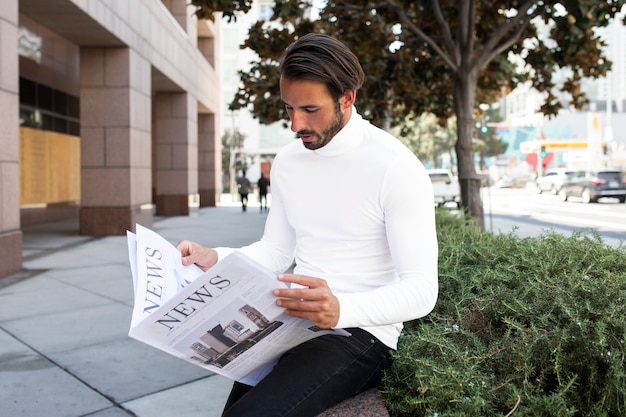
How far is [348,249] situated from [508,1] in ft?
30.1

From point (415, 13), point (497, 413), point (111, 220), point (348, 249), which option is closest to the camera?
point (497, 413)

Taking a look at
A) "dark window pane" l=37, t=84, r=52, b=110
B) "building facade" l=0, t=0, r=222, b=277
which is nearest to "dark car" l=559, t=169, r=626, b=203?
"building facade" l=0, t=0, r=222, b=277

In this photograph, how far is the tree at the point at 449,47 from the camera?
9.45 m

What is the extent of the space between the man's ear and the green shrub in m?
0.87

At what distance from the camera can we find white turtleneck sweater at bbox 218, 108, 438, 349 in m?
2.01

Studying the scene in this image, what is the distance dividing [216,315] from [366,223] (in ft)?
2.08

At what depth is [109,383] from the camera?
13.6 feet

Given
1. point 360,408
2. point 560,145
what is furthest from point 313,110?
point 560,145

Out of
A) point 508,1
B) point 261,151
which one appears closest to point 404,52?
point 508,1

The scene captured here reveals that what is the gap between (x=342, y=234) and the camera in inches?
87.7

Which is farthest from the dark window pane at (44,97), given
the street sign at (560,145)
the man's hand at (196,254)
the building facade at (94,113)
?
the street sign at (560,145)

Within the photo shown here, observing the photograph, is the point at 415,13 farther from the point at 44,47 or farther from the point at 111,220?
the point at 44,47

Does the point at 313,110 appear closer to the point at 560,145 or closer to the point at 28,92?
the point at 28,92

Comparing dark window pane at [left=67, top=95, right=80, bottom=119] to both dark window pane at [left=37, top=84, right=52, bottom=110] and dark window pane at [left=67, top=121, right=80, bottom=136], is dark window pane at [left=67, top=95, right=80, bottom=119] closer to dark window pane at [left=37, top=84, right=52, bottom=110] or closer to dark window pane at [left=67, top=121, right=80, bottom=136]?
dark window pane at [left=67, top=121, right=80, bottom=136]
